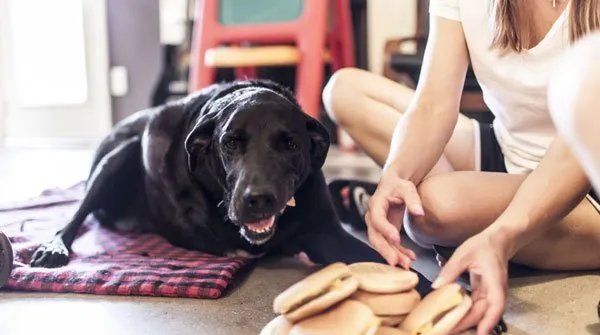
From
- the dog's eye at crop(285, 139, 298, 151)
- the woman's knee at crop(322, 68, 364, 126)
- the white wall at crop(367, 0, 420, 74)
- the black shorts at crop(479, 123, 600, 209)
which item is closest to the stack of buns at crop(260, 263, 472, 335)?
the dog's eye at crop(285, 139, 298, 151)

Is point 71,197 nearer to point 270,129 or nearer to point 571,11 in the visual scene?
point 270,129

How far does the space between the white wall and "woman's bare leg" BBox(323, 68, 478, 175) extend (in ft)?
6.88

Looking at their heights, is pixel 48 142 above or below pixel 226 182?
below

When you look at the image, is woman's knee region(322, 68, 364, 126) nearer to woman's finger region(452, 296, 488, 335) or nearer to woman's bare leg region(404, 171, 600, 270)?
woman's bare leg region(404, 171, 600, 270)

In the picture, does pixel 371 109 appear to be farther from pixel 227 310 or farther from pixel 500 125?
pixel 227 310

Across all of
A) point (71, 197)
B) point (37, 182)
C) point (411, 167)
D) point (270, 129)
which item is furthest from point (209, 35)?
point (411, 167)

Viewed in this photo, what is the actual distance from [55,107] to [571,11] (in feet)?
11.9

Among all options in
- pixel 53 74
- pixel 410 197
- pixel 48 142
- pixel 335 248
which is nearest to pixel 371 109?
pixel 335 248

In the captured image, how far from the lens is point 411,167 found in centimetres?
111

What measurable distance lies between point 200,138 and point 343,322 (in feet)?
2.14

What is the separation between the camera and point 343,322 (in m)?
0.77

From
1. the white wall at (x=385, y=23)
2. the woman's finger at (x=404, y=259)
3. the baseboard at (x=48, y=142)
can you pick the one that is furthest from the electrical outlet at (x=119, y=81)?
the woman's finger at (x=404, y=259)

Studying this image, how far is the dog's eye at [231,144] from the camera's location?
1.25 meters

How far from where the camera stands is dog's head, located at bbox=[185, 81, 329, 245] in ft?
3.85
